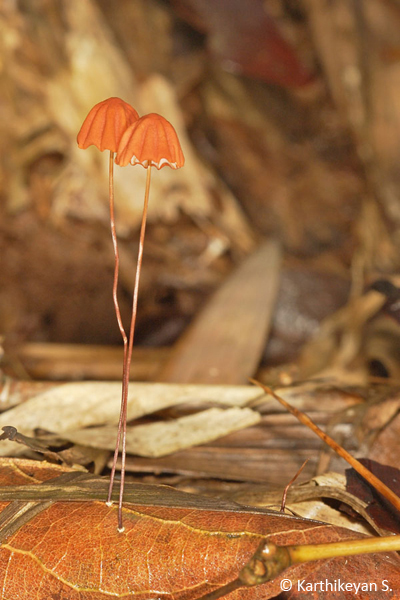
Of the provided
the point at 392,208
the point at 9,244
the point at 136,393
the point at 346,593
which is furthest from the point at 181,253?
the point at 346,593

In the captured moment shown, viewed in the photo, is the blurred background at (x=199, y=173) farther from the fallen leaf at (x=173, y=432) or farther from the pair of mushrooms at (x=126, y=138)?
the pair of mushrooms at (x=126, y=138)

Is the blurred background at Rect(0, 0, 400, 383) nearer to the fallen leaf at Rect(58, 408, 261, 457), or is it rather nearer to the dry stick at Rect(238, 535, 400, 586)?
the fallen leaf at Rect(58, 408, 261, 457)

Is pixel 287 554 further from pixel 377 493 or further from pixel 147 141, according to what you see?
pixel 147 141

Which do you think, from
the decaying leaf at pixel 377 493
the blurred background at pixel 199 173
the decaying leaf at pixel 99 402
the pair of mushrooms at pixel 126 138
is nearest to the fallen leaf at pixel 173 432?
the decaying leaf at pixel 99 402

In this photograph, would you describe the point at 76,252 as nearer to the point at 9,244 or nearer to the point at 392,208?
the point at 9,244

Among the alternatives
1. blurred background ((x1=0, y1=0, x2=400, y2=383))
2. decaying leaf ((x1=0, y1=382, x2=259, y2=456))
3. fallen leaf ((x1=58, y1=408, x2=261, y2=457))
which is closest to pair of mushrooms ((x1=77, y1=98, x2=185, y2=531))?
fallen leaf ((x1=58, y1=408, x2=261, y2=457))

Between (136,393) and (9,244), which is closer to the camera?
(136,393)
